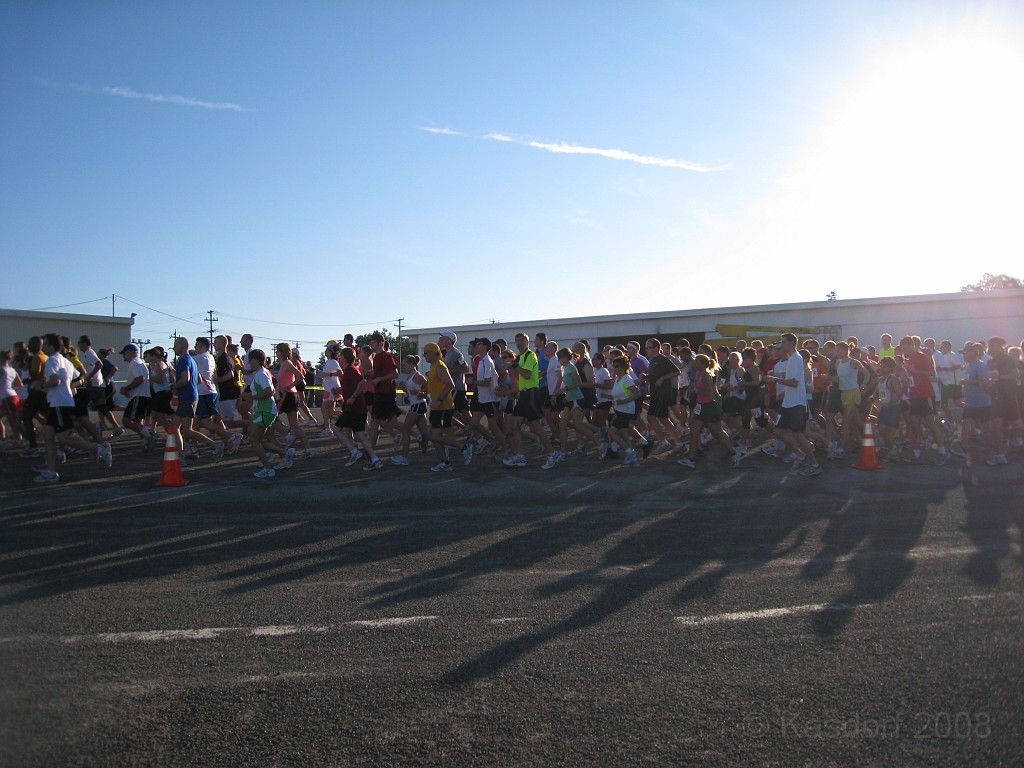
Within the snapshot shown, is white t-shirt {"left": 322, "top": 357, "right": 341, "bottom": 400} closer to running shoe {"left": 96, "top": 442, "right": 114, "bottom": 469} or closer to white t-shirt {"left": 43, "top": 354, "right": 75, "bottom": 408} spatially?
running shoe {"left": 96, "top": 442, "right": 114, "bottom": 469}

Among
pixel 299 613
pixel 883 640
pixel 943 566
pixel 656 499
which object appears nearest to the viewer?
pixel 883 640

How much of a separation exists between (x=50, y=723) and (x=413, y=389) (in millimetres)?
8511

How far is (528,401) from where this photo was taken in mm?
11469

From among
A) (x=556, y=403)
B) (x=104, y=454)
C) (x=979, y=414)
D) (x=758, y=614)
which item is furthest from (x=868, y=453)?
(x=104, y=454)

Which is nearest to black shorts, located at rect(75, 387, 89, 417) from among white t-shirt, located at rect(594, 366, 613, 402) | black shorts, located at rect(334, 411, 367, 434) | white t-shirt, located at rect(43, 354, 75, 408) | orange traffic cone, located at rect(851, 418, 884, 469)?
white t-shirt, located at rect(43, 354, 75, 408)

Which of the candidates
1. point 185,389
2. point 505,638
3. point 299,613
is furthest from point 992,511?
point 185,389

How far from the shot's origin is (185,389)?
11.6m

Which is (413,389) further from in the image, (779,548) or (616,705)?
(616,705)

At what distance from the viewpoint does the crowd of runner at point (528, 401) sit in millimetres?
10906

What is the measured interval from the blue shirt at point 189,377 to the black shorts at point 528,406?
505 centimetres

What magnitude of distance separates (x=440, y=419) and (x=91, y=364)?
658 cm

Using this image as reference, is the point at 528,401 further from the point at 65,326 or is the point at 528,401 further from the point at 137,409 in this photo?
the point at 65,326

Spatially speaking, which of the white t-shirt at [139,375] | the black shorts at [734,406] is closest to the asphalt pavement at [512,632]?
the black shorts at [734,406]

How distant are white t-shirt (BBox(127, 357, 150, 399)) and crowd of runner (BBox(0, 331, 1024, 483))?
4 centimetres
